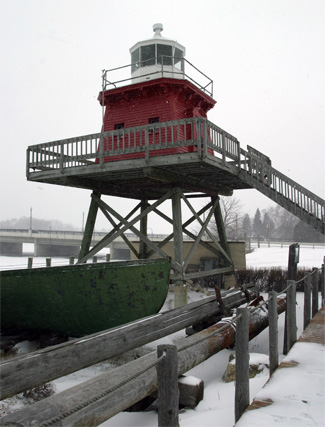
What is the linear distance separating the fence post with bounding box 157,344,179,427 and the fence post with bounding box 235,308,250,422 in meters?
1.33

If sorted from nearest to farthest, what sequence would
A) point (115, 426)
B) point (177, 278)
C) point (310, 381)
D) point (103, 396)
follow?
point (103, 396)
point (310, 381)
point (115, 426)
point (177, 278)

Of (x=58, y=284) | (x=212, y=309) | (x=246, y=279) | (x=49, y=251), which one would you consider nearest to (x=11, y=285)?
(x=58, y=284)

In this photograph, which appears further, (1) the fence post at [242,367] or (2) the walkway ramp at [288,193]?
(2) the walkway ramp at [288,193]

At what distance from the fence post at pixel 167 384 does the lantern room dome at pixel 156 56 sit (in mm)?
13457

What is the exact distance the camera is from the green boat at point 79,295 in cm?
934

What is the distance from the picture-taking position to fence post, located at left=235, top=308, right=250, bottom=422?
13.3 feet

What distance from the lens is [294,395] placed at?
4.14 metres

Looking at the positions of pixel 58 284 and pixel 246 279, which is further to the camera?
pixel 246 279

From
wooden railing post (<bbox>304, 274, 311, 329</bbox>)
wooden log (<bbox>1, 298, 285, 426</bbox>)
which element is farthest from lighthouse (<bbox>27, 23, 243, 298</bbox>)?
wooden log (<bbox>1, 298, 285, 426</bbox>)

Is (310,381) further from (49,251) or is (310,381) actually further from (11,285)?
(49,251)

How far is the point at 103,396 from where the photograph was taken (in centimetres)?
248

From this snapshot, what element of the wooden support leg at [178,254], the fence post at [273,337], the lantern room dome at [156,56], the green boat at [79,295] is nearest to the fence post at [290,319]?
the fence post at [273,337]

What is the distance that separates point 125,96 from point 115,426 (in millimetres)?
12462

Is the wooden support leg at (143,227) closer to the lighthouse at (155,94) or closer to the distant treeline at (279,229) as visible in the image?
the lighthouse at (155,94)
